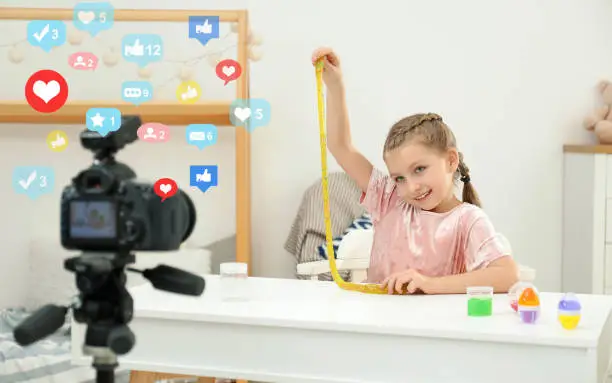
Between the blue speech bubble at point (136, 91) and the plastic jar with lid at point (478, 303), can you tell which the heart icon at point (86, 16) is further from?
the plastic jar with lid at point (478, 303)

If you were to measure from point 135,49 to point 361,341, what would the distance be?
2.25 m

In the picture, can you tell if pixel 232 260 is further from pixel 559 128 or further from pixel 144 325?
pixel 144 325

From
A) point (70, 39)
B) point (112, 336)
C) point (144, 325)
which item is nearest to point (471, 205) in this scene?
point (144, 325)

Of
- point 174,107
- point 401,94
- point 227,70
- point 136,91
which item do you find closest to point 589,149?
point 401,94

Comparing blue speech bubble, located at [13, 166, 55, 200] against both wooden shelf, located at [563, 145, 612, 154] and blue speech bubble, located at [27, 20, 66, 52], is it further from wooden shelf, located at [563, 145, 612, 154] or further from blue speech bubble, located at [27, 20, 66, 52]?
wooden shelf, located at [563, 145, 612, 154]

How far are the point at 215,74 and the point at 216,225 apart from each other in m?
0.56

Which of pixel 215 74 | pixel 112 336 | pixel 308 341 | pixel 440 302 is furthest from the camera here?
pixel 215 74

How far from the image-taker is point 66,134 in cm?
335

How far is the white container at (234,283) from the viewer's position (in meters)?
1.56

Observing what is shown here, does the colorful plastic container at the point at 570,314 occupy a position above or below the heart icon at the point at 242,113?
below

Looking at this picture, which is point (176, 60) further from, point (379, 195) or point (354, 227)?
point (379, 195)

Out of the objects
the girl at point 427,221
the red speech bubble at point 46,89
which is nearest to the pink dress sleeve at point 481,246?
the girl at point 427,221

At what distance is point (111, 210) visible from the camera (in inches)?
30.9

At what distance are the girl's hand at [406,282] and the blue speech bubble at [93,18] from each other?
1.76 metres
